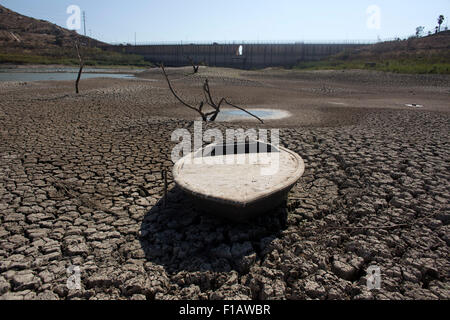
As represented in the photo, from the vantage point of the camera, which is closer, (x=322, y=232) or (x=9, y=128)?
(x=322, y=232)

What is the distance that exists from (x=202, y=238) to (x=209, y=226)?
23 centimetres

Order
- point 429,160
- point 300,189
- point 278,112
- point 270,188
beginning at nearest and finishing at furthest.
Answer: point 270,188 < point 300,189 < point 429,160 < point 278,112

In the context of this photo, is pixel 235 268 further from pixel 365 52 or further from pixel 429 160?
pixel 365 52

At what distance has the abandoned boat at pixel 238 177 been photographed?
327cm

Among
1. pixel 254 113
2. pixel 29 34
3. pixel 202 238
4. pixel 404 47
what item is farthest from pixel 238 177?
pixel 29 34

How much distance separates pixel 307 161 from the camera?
591cm

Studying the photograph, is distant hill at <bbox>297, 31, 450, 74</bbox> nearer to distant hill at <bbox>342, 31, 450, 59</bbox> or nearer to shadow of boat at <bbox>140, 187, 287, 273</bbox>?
distant hill at <bbox>342, 31, 450, 59</bbox>

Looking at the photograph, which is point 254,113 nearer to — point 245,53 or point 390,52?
point 390,52

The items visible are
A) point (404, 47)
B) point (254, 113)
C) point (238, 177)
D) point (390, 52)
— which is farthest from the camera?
point (404, 47)

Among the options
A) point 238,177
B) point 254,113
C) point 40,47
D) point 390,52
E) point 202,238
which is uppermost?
point 40,47

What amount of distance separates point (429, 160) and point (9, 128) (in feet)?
31.4

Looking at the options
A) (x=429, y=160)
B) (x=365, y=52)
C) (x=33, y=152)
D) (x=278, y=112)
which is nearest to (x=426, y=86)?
(x=278, y=112)

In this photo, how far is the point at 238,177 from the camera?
13.0 ft
